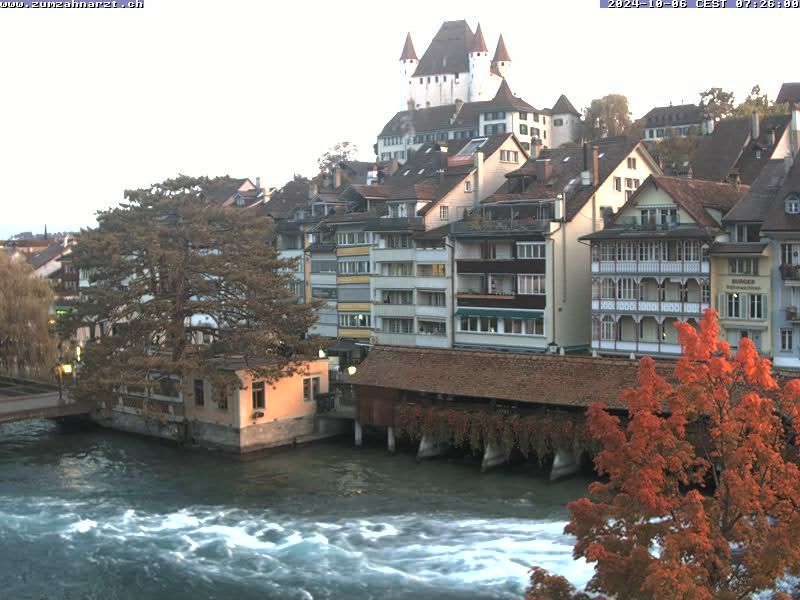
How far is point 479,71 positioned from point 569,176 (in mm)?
102562

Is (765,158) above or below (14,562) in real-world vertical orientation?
above

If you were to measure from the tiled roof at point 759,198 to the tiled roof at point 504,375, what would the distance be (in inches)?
502

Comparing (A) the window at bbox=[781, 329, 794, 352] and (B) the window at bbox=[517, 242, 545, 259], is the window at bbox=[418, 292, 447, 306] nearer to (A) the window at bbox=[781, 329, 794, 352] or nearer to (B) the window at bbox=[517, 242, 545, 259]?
(B) the window at bbox=[517, 242, 545, 259]

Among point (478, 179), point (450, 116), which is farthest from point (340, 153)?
point (478, 179)

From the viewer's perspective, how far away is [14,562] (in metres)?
33.7

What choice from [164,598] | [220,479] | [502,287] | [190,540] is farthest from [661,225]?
[164,598]

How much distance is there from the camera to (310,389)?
5331cm

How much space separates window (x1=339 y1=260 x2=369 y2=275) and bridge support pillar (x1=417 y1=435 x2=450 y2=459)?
79.7 ft

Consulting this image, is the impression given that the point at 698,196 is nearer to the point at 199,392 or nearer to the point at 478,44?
the point at 199,392

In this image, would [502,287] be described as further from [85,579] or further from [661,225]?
[85,579]

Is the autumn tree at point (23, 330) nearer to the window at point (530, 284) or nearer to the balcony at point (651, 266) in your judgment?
the window at point (530, 284)

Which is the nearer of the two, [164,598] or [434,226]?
[164,598]

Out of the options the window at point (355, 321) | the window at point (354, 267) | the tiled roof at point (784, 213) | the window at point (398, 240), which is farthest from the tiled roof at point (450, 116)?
the tiled roof at point (784, 213)

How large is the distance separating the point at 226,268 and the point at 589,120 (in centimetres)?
8064
